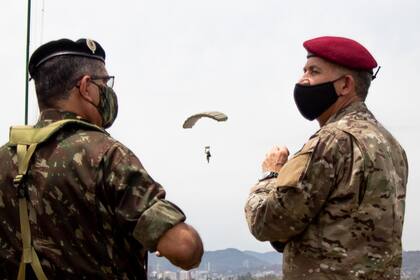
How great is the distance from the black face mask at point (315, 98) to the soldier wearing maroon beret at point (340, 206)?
24 cm

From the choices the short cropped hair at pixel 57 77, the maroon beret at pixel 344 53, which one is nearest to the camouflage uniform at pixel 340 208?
the maroon beret at pixel 344 53

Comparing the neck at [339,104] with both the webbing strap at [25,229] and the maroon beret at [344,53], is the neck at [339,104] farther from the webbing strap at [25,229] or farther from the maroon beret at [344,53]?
the webbing strap at [25,229]

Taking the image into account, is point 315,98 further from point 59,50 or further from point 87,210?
point 87,210

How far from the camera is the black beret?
15.6ft

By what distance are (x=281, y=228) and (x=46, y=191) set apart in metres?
2.01

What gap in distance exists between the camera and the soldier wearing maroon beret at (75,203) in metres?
4.14

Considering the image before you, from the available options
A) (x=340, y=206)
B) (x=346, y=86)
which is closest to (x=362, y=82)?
(x=346, y=86)

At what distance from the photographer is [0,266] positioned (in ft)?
14.9

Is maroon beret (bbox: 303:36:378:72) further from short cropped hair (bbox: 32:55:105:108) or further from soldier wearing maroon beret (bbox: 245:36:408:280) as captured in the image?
short cropped hair (bbox: 32:55:105:108)

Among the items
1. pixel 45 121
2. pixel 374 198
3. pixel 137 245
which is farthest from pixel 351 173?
pixel 45 121

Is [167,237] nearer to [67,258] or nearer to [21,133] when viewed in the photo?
[67,258]

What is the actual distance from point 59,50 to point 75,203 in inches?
40.6

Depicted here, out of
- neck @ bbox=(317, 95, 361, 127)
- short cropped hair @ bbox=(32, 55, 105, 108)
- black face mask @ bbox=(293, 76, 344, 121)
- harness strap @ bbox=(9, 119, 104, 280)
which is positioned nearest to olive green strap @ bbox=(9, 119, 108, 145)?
harness strap @ bbox=(9, 119, 104, 280)

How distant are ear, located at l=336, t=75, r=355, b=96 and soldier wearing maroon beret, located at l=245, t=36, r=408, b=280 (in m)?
0.24
